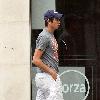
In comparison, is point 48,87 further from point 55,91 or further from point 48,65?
point 48,65

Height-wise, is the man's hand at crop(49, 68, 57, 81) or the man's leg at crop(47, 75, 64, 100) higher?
the man's hand at crop(49, 68, 57, 81)

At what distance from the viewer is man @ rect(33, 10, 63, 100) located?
5902 mm

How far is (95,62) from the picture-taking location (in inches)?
403

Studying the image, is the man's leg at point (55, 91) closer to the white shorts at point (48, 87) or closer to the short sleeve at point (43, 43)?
the white shorts at point (48, 87)

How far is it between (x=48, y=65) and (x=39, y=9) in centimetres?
462
